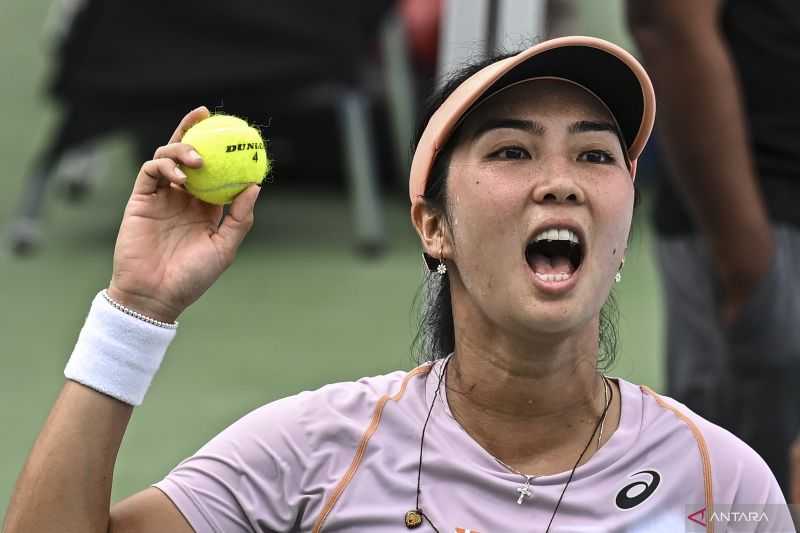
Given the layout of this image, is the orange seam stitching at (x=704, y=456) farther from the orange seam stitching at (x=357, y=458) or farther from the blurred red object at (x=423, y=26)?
the blurred red object at (x=423, y=26)

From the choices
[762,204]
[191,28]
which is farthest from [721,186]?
[191,28]

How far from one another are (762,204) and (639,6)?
54 centimetres

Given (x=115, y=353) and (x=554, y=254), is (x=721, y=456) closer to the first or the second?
(x=554, y=254)

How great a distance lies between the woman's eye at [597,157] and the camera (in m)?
2.33

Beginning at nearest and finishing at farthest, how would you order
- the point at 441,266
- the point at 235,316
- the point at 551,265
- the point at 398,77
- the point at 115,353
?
the point at 115,353
the point at 551,265
the point at 441,266
the point at 235,316
the point at 398,77

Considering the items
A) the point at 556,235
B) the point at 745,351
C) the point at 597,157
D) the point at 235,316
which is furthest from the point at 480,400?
the point at 235,316

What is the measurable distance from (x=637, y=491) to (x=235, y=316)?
Result: 4.84 m

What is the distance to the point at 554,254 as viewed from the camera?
2371 millimetres

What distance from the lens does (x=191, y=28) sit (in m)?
7.66

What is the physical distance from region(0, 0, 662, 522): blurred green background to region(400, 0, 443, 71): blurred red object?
88 cm

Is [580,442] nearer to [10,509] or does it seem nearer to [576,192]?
[576,192]

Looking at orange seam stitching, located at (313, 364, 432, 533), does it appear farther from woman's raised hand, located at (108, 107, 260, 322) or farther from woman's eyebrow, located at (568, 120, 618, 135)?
woman's eyebrow, located at (568, 120, 618, 135)

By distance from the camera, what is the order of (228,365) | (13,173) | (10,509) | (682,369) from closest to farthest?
(10,509)
(682,369)
(228,365)
(13,173)

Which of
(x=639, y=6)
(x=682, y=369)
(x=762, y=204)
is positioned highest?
(x=639, y=6)
